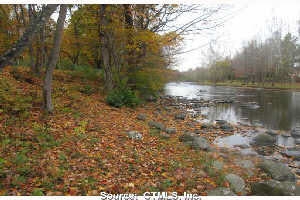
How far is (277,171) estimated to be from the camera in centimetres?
563

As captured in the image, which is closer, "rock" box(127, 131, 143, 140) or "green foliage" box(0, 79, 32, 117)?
"green foliage" box(0, 79, 32, 117)

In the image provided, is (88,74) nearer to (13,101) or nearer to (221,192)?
(13,101)

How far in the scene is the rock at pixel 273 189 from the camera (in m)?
4.58

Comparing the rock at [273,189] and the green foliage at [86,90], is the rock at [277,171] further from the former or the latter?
the green foliage at [86,90]

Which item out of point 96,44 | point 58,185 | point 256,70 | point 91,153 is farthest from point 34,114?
point 256,70

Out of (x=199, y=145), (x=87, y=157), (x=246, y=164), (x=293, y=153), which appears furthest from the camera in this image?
(x=293, y=153)

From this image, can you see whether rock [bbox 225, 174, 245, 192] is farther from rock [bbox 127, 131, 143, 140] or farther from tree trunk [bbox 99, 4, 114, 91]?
tree trunk [bbox 99, 4, 114, 91]

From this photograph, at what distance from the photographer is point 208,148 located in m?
7.01

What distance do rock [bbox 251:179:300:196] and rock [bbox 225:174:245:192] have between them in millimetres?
226

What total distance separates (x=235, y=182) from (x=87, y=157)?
3334 mm

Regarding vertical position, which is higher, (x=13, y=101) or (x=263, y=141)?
(x=13, y=101)

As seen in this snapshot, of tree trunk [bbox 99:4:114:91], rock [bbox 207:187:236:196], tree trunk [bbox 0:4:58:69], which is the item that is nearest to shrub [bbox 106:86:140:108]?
tree trunk [bbox 99:4:114:91]

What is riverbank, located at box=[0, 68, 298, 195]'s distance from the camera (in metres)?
4.16

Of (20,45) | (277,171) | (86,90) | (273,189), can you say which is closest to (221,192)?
(273,189)
